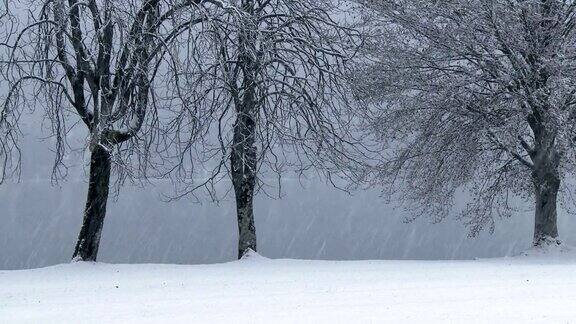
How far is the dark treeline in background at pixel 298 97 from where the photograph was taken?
576 inches

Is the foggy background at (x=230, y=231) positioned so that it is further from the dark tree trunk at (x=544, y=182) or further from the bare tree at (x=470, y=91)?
the dark tree trunk at (x=544, y=182)

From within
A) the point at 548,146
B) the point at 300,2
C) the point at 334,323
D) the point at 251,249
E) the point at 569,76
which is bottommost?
the point at 334,323

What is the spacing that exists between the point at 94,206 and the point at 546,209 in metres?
10.9

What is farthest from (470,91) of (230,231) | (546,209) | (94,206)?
(230,231)

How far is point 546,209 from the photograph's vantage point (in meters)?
19.7

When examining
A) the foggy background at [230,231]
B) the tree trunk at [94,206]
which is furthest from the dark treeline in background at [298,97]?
the foggy background at [230,231]

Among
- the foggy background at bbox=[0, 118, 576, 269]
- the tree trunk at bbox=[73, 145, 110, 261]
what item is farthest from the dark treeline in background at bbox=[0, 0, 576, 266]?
the foggy background at bbox=[0, 118, 576, 269]

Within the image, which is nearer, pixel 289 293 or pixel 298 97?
pixel 289 293

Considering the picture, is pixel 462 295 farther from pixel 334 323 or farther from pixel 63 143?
pixel 63 143

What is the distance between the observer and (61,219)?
387 feet

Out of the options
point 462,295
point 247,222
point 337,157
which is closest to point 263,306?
point 462,295

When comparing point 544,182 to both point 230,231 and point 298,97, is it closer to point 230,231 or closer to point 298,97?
point 298,97

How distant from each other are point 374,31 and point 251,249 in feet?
19.2

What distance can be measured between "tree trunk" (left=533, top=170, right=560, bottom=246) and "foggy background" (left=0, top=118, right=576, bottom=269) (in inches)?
1434
